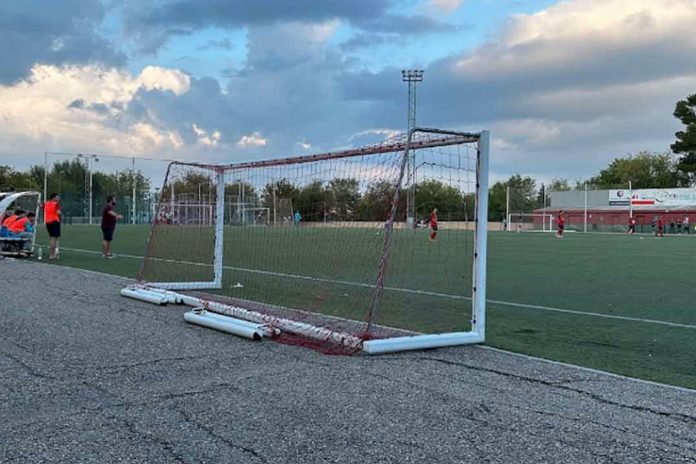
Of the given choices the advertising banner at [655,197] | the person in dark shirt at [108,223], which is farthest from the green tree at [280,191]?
the advertising banner at [655,197]

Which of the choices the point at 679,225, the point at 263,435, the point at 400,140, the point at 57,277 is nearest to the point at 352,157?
the point at 400,140

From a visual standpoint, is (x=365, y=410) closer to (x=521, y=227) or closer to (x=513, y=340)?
(x=513, y=340)

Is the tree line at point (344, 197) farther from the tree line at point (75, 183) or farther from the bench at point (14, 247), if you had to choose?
the tree line at point (75, 183)

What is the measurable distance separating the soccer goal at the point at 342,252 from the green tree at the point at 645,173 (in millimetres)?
98585

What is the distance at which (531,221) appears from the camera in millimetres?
88188

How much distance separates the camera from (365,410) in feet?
17.4

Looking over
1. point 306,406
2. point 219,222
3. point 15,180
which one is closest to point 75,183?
point 15,180

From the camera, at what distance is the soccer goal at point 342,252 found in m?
8.28

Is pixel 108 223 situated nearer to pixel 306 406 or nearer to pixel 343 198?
pixel 343 198

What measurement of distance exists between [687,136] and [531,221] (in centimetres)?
2283

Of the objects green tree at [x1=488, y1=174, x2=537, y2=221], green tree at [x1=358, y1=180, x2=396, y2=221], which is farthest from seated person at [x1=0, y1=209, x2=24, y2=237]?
green tree at [x1=488, y1=174, x2=537, y2=221]

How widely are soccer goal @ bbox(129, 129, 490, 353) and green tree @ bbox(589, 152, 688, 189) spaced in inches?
3881

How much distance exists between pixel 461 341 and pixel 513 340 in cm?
86

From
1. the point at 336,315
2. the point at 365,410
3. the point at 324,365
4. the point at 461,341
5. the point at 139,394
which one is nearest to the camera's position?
the point at 365,410
